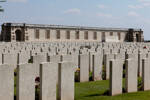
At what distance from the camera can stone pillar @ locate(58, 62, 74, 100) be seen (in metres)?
5.63

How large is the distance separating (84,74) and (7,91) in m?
3.45

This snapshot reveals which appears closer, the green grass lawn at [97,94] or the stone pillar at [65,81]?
the stone pillar at [65,81]

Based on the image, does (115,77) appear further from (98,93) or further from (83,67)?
(83,67)

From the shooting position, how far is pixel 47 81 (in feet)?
17.8

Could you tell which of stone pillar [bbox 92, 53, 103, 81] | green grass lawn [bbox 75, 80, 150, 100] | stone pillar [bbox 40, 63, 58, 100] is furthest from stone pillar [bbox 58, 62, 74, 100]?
stone pillar [bbox 92, 53, 103, 81]

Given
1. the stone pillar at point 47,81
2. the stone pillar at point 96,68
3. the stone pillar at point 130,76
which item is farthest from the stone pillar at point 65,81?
the stone pillar at point 96,68

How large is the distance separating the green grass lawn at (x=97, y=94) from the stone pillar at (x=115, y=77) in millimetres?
→ 152

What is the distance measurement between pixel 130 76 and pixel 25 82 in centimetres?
276

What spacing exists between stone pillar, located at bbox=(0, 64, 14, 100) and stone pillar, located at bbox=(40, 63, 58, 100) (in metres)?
0.64

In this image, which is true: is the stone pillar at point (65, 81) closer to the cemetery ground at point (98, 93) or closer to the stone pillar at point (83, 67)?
the cemetery ground at point (98, 93)

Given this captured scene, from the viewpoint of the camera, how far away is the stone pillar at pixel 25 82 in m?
5.11

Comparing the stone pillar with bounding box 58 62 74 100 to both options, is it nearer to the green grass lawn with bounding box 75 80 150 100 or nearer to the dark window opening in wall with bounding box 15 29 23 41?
the green grass lawn with bounding box 75 80 150 100

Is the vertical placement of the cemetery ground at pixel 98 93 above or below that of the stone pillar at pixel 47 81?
below

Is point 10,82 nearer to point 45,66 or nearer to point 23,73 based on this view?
point 23,73
